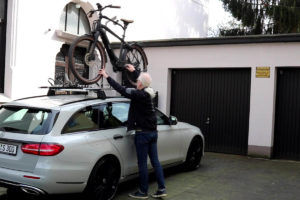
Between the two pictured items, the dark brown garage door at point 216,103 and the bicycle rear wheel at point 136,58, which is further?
the dark brown garage door at point 216,103

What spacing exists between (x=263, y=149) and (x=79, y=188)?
19.8 feet

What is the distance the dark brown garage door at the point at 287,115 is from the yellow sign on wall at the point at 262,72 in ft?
0.94

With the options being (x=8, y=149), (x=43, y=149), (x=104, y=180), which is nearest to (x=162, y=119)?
(x=104, y=180)

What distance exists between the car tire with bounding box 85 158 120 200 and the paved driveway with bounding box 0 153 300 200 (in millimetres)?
389

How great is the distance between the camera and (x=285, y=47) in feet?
31.2

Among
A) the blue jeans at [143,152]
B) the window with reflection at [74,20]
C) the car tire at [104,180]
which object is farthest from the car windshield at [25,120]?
the window with reflection at [74,20]

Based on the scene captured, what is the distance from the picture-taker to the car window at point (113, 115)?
5812 millimetres

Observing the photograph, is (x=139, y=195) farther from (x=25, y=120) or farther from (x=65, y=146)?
(x=25, y=120)

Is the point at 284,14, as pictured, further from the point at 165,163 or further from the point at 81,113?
the point at 81,113

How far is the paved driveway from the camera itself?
6.18 m

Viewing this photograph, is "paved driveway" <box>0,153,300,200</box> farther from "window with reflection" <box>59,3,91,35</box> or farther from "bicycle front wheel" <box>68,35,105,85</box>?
"window with reflection" <box>59,3,91,35</box>

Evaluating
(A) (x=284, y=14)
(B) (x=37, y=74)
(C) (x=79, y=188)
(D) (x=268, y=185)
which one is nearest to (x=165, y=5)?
(A) (x=284, y=14)

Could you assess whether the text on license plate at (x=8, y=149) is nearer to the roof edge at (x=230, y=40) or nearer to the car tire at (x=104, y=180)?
the car tire at (x=104, y=180)

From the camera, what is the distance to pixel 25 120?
5.20 metres
